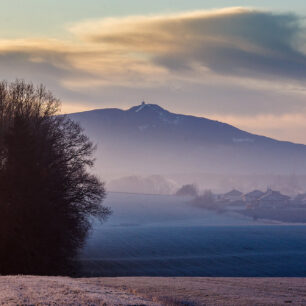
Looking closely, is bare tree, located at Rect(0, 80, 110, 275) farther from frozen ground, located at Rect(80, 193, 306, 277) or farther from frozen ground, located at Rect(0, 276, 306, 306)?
frozen ground, located at Rect(0, 276, 306, 306)

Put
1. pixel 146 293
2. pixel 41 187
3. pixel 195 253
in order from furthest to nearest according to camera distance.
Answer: pixel 195 253
pixel 41 187
pixel 146 293

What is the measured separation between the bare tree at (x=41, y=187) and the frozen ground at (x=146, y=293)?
14.3 m

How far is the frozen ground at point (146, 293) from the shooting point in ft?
97.9

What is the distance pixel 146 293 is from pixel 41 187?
2095 cm

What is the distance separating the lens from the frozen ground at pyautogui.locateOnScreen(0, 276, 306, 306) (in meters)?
29.8

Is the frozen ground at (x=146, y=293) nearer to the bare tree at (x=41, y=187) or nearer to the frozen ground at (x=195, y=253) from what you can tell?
the bare tree at (x=41, y=187)

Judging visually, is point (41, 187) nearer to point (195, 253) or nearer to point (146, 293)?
point (146, 293)

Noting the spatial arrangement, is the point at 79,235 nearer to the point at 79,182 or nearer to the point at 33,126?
the point at 79,182

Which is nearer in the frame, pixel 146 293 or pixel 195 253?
pixel 146 293

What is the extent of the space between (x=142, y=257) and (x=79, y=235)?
23122 millimetres

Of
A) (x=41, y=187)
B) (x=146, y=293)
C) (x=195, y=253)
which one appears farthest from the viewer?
(x=195, y=253)

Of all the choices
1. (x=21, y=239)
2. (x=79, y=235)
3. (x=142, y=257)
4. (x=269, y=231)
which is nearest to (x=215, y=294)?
(x=21, y=239)

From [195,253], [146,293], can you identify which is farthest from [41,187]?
[195,253]

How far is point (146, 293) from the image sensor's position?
37.8 metres
